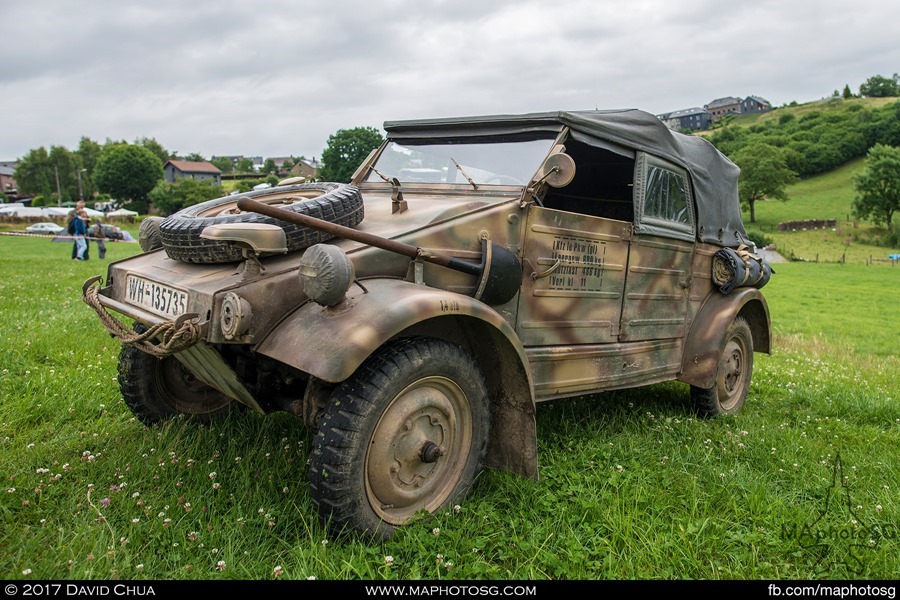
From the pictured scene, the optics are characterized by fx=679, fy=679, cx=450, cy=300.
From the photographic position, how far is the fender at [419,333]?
2730 mm

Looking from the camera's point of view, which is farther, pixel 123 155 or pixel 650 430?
pixel 123 155

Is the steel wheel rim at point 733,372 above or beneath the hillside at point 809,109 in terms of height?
beneath

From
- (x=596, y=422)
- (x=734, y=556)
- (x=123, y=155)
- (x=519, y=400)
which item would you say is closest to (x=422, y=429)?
(x=519, y=400)

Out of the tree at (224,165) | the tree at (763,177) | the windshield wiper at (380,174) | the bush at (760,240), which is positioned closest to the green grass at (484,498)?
the windshield wiper at (380,174)

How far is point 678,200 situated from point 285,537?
3.59 metres

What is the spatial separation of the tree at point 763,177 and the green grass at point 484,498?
2356 inches

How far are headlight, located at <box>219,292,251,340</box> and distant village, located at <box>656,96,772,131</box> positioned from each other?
123292mm

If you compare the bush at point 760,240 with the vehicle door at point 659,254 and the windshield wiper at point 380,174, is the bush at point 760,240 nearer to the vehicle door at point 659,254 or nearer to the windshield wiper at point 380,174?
the vehicle door at point 659,254

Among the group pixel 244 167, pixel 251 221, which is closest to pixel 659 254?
pixel 251 221

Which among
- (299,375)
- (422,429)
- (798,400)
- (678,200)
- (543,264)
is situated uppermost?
(678,200)

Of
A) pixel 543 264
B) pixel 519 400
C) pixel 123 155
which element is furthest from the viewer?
pixel 123 155

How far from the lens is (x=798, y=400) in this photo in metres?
5.96
